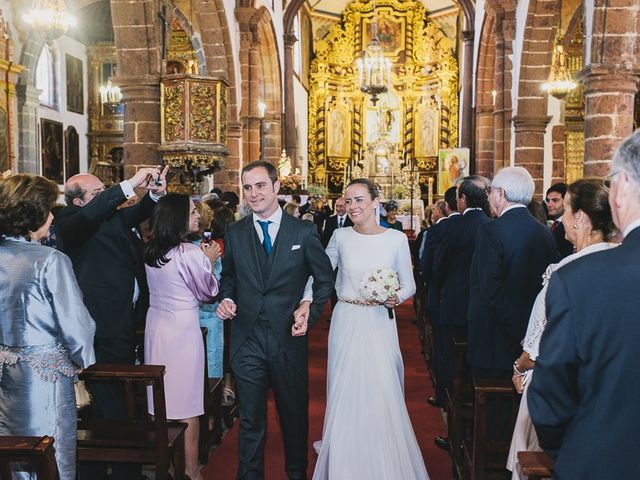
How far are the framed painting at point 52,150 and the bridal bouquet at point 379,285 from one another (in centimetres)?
1526

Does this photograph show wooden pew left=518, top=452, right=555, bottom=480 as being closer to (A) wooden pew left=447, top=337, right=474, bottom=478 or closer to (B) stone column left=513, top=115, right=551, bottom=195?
(A) wooden pew left=447, top=337, right=474, bottom=478

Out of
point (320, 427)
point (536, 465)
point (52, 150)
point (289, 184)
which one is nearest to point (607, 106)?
point (320, 427)

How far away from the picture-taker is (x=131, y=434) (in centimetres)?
368

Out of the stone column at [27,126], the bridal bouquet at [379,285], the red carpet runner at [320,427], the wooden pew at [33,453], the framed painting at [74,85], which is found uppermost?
the framed painting at [74,85]

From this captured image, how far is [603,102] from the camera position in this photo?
7434mm

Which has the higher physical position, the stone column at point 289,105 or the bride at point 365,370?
the stone column at point 289,105

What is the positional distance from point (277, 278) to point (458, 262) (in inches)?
84.5

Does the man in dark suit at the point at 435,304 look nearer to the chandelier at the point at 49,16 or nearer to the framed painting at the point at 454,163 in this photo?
the chandelier at the point at 49,16

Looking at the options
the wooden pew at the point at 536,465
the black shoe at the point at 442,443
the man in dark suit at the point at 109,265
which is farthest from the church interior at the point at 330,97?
the man in dark suit at the point at 109,265

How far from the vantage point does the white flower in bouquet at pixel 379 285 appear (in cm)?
400

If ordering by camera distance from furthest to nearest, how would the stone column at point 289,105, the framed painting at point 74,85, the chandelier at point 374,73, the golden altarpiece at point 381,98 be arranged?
A: the golden altarpiece at point 381,98 < the chandelier at point 374,73 < the stone column at point 289,105 < the framed painting at point 74,85

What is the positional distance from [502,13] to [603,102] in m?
6.87

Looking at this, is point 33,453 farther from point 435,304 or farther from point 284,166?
point 284,166

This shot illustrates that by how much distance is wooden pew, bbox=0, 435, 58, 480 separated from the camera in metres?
2.39
